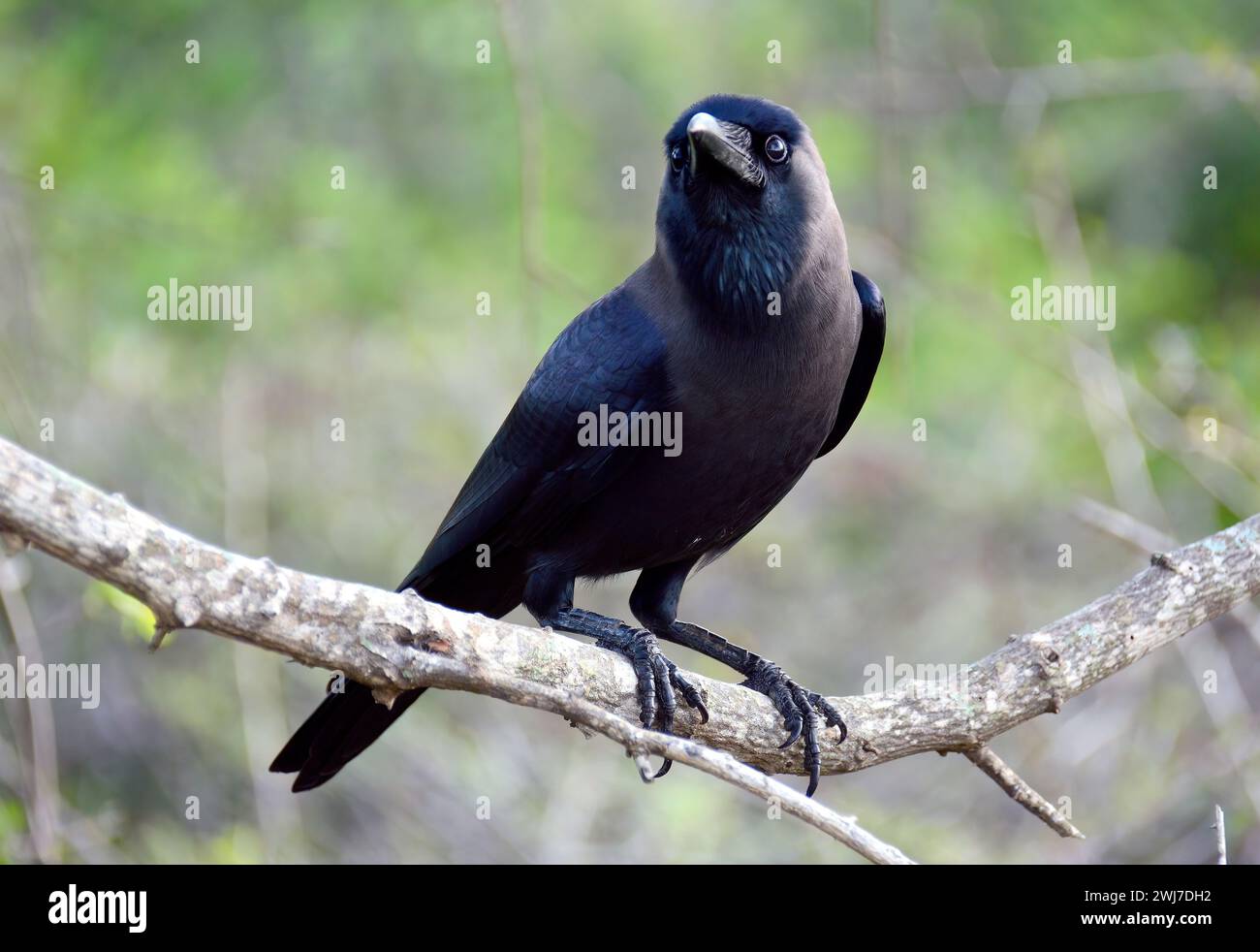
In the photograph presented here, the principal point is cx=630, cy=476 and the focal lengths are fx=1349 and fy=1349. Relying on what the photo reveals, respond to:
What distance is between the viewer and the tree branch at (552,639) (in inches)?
96.7

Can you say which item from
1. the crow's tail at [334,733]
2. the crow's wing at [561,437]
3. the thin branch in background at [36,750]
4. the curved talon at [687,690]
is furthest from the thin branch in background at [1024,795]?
the thin branch in background at [36,750]

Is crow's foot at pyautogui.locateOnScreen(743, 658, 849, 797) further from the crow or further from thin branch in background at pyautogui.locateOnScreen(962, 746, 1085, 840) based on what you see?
thin branch in background at pyautogui.locateOnScreen(962, 746, 1085, 840)

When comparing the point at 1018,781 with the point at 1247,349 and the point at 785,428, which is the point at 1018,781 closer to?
the point at 785,428

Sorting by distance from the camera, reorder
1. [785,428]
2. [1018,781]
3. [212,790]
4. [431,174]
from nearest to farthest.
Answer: [1018,781] < [785,428] < [212,790] < [431,174]

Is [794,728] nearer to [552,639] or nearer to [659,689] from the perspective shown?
[659,689]

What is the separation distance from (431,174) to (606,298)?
6219 millimetres


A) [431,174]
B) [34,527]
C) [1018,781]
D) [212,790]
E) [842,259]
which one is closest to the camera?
[34,527]

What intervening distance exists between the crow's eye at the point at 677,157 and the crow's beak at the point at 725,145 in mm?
61

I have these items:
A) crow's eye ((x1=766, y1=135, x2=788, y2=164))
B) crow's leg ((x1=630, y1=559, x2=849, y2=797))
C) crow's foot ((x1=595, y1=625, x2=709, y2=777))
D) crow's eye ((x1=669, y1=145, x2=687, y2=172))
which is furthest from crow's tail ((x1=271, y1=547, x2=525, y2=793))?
crow's eye ((x1=766, y1=135, x2=788, y2=164))

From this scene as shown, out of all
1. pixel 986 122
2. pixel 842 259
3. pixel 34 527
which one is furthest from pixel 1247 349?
pixel 34 527

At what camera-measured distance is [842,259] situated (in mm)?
4195

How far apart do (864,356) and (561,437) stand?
113cm

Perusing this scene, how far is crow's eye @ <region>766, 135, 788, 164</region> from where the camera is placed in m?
3.95

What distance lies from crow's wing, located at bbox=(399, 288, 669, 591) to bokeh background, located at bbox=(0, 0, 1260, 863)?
2.49ft
